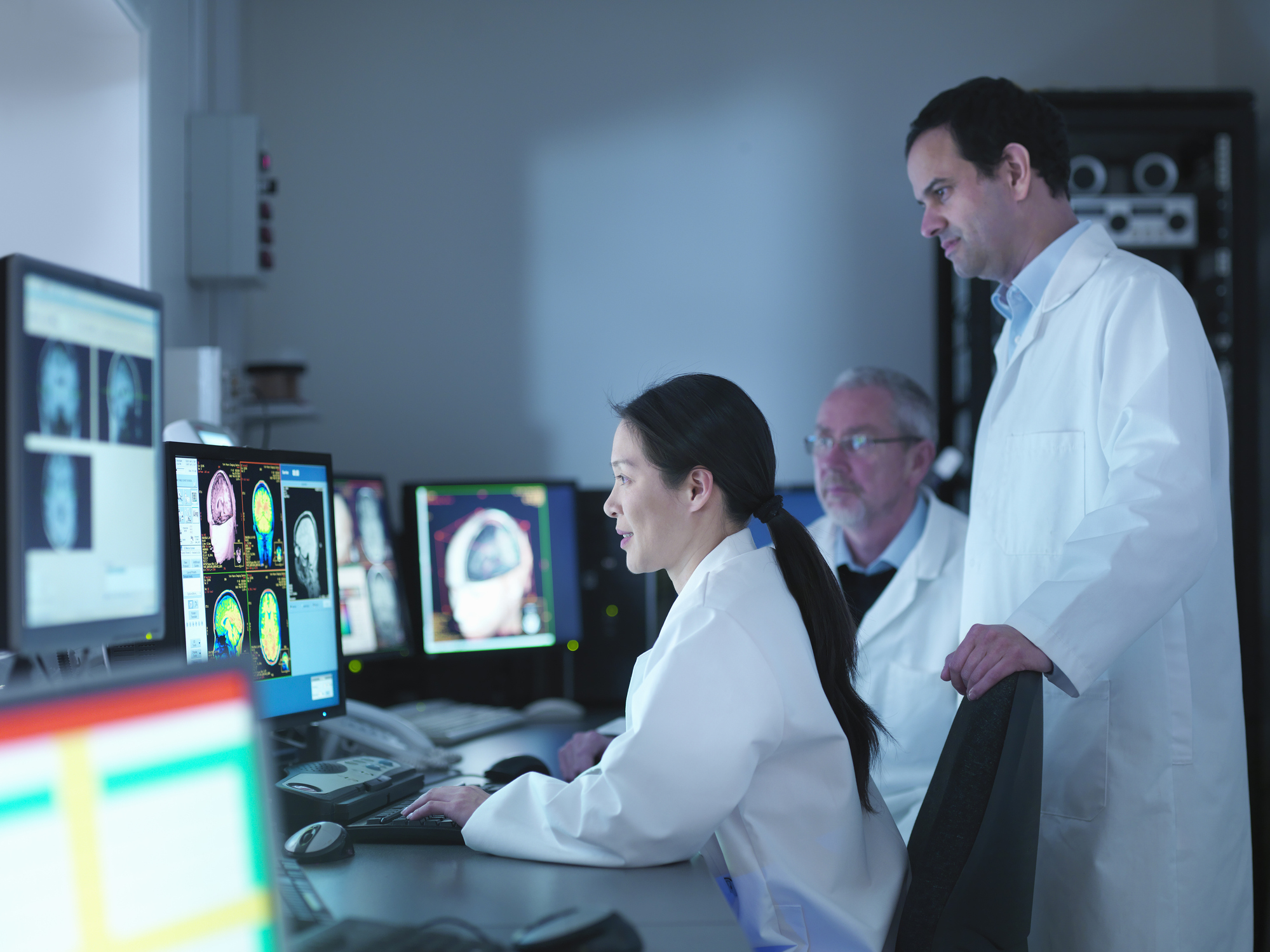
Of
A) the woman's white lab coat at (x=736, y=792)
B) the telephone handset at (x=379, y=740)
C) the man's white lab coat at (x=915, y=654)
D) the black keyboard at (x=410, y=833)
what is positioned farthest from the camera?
the man's white lab coat at (x=915, y=654)

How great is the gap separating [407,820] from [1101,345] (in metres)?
1.16

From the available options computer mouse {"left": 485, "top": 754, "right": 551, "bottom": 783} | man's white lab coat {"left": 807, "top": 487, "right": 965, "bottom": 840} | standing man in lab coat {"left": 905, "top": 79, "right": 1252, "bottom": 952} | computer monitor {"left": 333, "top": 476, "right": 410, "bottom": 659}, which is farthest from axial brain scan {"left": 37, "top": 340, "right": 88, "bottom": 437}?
man's white lab coat {"left": 807, "top": 487, "right": 965, "bottom": 840}

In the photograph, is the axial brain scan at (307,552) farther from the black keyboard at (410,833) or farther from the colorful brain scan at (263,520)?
the black keyboard at (410,833)

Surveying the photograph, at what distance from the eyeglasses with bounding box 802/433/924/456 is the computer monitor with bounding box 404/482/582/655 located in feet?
2.19

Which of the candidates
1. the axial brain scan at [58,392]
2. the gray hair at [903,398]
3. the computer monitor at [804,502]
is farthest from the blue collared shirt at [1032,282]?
the axial brain scan at [58,392]

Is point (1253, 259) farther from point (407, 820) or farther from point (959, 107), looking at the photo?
point (407, 820)

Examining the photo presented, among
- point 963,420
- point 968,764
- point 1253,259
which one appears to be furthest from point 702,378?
point 1253,259

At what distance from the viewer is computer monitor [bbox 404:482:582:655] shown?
2219mm

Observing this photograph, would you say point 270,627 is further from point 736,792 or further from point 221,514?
point 736,792

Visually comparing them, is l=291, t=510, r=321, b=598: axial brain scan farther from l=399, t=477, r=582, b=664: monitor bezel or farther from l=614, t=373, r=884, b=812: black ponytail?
l=399, t=477, r=582, b=664: monitor bezel

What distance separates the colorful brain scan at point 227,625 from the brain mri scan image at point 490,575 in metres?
0.93

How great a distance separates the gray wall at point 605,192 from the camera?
3066 millimetres

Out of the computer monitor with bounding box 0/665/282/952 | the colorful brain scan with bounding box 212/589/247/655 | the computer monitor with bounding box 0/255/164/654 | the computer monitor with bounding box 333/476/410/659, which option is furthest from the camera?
the computer monitor with bounding box 333/476/410/659

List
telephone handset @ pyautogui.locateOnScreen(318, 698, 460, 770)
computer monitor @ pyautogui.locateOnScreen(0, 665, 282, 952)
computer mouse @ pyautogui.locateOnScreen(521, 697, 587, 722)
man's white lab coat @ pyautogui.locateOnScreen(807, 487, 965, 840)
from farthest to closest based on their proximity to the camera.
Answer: computer mouse @ pyautogui.locateOnScreen(521, 697, 587, 722)
man's white lab coat @ pyautogui.locateOnScreen(807, 487, 965, 840)
telephone handset @ pyautogui.locateOnScreen(318, 698, 460, 770)
computer monitor @ pyautogui.locateOnScreen(0, 665, 282, 952)
